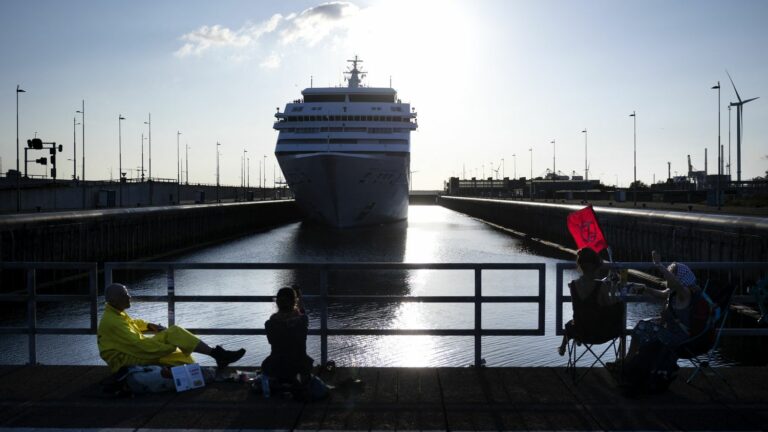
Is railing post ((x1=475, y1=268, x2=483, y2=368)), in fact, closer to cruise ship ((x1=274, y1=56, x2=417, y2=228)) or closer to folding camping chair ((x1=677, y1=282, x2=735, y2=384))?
folding camping chair ((x1=677, y1=282, x2=735, y2=384))

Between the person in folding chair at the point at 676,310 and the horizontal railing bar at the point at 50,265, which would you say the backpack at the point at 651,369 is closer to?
the person in folding chair at the point at 676,310

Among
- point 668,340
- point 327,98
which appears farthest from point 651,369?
point 327,98

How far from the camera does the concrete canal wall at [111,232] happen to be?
947 inches

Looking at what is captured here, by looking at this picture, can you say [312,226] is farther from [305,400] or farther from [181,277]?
[305,400]

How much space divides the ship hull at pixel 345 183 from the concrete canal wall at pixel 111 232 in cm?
773

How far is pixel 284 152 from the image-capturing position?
53.8 metres

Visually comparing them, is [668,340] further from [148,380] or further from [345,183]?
[345,183]

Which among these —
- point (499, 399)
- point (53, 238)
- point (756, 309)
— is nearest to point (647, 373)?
point (499, 399)

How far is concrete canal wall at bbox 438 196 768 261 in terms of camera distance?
20797mm

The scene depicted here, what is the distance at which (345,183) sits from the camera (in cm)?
4788

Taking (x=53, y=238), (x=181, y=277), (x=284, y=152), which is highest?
(x=284, y=152)

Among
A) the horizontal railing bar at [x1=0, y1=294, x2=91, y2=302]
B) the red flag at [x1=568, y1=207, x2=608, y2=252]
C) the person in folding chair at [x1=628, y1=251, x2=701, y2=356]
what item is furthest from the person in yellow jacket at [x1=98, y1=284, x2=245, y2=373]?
the person in folding chair at [x1=628, y1=251, x2=701, y2=356]

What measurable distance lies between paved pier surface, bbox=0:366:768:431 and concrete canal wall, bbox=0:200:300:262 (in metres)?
18.6

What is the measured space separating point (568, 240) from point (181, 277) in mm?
25644
